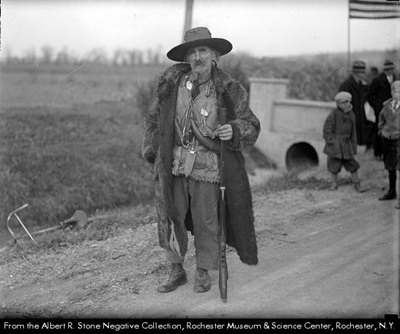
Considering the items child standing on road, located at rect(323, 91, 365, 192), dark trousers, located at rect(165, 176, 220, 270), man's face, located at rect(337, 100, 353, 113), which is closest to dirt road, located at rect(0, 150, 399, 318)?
dark trousers, located at rect(165, 176, 220, 270)

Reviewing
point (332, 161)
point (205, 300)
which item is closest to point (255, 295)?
point (205, 300)

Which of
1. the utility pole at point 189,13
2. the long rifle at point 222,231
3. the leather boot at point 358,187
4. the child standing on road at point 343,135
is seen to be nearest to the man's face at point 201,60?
the long rifle at point 222,231

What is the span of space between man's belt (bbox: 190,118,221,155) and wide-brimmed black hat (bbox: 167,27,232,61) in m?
0.57

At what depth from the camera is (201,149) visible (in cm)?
440

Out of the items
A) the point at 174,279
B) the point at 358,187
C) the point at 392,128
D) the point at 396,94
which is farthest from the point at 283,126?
the point at 174,279

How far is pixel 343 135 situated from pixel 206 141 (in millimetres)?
5147

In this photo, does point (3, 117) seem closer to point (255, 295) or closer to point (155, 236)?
point (155, 236)

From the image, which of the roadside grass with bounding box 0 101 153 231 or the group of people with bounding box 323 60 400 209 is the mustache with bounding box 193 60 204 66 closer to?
the group of people with bounding box 323 60 400 209

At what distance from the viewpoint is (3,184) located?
954 centimetres

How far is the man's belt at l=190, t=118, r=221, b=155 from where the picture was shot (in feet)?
14.3

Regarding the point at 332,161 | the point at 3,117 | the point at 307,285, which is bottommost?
the point at 307,285

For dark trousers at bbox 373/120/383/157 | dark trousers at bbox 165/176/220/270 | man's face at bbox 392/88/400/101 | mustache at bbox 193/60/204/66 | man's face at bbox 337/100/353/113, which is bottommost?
dark trousers at bbox 165/176/220/270

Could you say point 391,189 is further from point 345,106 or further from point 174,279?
point 174,279

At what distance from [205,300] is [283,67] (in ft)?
48.1
